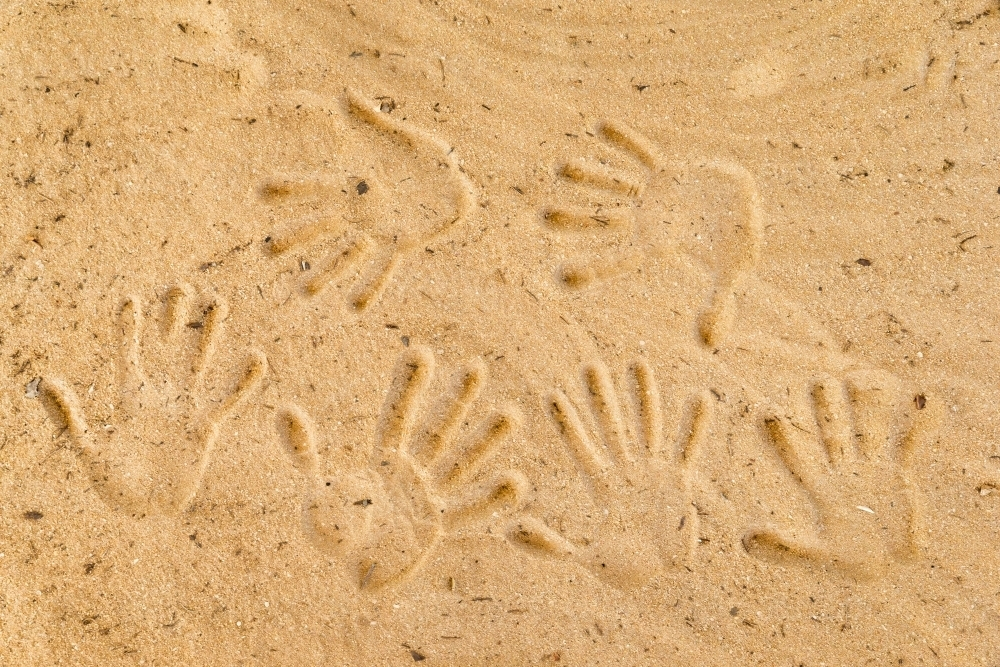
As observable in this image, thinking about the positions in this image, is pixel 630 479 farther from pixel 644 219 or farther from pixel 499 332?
pixel 644 219

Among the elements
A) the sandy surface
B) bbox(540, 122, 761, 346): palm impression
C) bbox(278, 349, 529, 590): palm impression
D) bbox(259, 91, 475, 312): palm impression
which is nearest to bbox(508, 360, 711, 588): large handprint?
the sandy surface

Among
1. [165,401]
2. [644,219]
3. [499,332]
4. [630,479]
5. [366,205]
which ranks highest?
[644,219]

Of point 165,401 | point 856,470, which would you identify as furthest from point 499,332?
point 856,470

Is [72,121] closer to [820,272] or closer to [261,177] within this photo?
[261,177]

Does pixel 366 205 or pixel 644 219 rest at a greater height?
pixel 644 219

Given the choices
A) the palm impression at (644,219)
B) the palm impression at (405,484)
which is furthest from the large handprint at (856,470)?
the palm impression at (405,484)

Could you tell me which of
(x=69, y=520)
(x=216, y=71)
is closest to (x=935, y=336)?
(x=216, y=71)

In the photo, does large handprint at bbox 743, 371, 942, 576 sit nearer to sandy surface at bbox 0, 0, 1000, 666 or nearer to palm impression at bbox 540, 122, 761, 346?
sandy surface at bbox 0, 0, 1000, 666
